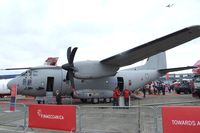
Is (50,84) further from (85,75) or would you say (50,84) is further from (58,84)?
(85,75)

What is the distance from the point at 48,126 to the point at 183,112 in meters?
5.22

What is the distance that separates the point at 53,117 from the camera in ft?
37.3

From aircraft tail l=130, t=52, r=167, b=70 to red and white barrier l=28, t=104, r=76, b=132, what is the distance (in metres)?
21.6

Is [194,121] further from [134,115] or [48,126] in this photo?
[48,126]

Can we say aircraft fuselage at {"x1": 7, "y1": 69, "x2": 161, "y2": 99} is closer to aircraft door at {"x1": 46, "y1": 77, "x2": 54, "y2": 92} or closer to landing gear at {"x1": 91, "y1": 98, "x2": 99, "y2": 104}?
aircraft door at {"x1": 46, "y1": 77, "x2": 54, "y2": 92}

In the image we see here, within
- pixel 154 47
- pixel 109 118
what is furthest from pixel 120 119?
pixel 154 47

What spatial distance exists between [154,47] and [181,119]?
15.7 metres

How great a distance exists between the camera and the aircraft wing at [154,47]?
21281 millimetres

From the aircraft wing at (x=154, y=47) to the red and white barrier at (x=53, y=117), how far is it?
12.0 metres

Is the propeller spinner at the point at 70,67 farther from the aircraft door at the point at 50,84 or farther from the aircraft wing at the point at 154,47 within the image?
the aircraft wing at the point at 154,47

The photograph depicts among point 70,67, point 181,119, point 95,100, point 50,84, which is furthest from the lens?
point 95,100

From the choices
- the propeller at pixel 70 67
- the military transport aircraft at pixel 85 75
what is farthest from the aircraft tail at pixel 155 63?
the propeller at pixel 70 67

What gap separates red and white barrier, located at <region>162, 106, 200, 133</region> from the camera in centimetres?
845

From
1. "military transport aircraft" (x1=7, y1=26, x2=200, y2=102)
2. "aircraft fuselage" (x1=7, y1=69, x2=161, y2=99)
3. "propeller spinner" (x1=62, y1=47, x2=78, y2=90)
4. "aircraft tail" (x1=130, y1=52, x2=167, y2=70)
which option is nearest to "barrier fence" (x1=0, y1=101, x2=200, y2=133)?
"propeller spinner" (x1=62, y1=47, x2=78, y2=90)
